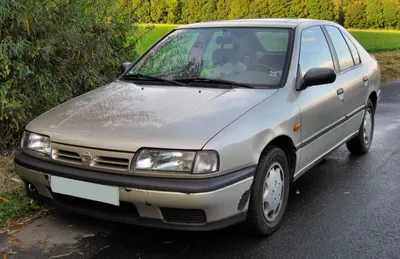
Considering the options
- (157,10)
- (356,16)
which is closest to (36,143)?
(157,10)

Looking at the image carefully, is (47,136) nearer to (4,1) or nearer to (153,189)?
(153,189)

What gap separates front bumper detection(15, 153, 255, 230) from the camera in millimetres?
2812

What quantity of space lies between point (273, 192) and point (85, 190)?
137 cm

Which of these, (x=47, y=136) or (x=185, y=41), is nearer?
(x=47, y=136)

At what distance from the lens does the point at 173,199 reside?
281cm

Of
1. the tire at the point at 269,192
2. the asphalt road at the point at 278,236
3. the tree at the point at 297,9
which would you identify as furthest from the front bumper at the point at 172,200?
the tree at the point at 297,9

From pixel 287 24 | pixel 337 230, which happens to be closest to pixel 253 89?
pixel 287 24

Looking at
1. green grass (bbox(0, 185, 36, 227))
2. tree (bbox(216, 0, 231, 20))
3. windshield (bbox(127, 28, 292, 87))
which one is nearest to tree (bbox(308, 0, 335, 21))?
tree (bbox(216, 0, 231, 20))

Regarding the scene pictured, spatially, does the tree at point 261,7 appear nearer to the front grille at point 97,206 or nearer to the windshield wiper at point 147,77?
the windshield wiper at point 147,77

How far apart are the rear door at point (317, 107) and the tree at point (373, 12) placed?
44488 millimetres

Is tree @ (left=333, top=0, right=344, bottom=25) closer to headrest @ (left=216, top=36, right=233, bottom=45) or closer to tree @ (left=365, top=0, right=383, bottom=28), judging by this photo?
tree @ (left=365, top=0, right=383, bottom=28)

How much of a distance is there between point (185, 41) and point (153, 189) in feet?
7.02

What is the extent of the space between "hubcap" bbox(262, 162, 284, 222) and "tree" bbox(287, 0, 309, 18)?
4231cm

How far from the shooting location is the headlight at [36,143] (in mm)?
3293
